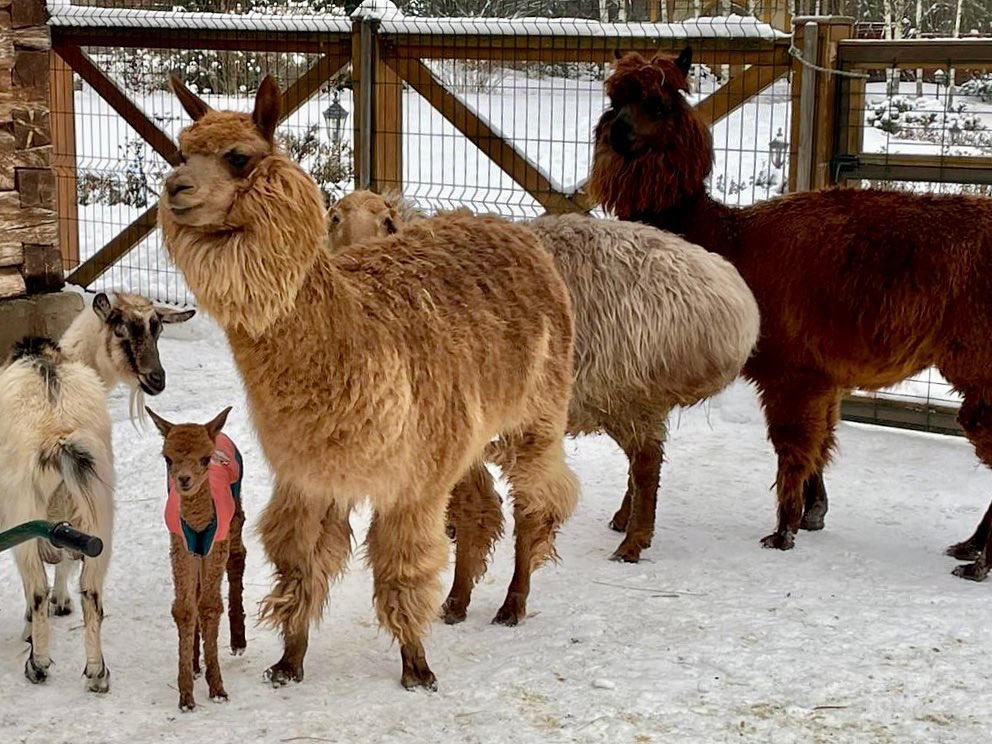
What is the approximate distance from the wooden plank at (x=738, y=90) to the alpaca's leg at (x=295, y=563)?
14.0 ft

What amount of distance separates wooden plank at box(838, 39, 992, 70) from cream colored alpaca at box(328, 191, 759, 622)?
221 centimetres

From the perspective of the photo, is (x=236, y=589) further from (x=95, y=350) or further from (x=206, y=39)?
(x=206, y=39)

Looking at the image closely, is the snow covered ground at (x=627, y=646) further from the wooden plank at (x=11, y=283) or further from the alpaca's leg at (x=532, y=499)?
the wooden plank at (x=11, y=283)

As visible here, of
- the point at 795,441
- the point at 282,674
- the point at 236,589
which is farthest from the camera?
the point at 795,441

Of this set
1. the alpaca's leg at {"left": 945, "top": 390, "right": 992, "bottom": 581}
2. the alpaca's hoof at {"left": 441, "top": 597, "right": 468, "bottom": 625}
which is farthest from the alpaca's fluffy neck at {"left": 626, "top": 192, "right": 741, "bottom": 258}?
the alpaca's hoof at {"left": 441, "top": 597, "right": 468, "bottom": 625}

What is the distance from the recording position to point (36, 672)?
13.4 ft

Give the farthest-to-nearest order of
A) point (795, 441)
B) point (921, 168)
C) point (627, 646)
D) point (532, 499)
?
point (921, 168) < point (795, 441) < point (532, 499) < point (627, 646)

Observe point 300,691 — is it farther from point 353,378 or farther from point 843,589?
point 843,589

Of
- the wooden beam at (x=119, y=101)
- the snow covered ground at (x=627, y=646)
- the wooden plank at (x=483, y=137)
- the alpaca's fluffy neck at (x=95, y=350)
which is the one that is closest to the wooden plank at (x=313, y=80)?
the wooden plank at (x=483, y=137)

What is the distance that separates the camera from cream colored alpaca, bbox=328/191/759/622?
5.36 metres

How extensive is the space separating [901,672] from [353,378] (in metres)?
2.10

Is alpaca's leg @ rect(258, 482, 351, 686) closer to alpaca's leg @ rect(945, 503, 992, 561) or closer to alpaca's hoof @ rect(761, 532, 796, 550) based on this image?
alpaca's hoof @ rect(761, 532, 796, 550)

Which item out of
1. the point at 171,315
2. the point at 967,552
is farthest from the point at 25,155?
the point at 967,552

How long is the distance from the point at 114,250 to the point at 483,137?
3.54 metres
